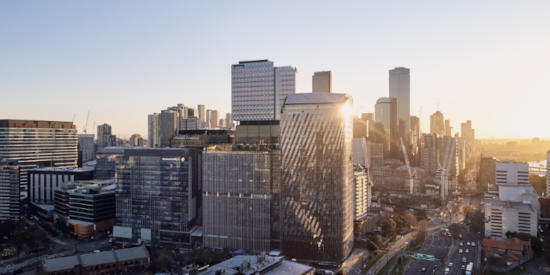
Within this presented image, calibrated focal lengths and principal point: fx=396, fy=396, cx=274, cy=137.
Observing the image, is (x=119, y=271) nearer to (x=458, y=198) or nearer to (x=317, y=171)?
(x=317, y=171)

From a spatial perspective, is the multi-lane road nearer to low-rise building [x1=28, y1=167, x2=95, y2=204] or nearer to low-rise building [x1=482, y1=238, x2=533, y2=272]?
low-rise building [x1=482, y1=238, x2=533, y2=272]

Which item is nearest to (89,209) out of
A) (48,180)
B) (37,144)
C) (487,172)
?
(48,180)

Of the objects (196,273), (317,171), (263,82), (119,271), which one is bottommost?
(119,271)

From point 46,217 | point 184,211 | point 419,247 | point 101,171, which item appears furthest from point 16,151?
point 419,247

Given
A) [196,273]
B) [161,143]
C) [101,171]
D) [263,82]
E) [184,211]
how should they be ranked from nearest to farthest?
[196,273], [184,211], [263,82], [101,171], [161,143]

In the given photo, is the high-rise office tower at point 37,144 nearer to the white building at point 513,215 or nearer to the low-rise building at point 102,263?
the low-rise building at point 102,263

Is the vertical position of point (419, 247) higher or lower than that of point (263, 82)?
lower

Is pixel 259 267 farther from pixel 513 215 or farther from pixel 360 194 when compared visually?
pixel 513 215
